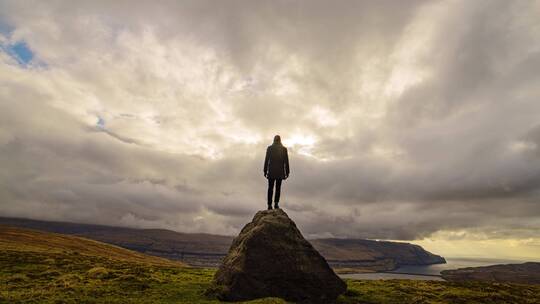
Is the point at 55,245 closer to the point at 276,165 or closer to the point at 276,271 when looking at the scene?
the point at 276,165

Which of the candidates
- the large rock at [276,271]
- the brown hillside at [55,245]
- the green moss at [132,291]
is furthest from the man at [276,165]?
the brown hillside at [55,245]

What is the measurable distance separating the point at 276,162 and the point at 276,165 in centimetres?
28

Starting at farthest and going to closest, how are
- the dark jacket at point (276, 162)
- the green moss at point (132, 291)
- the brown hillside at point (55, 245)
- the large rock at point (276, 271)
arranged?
the brown hillside at point (55, 245)
the dark jacket at point (276, 162)
the large rock at point (276, 271)
the green moss at point (132, 291)

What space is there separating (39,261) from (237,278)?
35.3 meters

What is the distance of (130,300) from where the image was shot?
78.5 ft

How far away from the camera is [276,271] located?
25750 mm

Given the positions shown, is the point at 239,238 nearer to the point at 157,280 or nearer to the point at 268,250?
the point at 268,250

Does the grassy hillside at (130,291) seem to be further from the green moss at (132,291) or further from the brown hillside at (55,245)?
the brown hillside at (55,245)

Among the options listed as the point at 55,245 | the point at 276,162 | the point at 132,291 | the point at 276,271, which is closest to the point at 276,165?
the point at 276,162

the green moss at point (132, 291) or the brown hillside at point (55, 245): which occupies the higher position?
the green moss at point (132, 291)

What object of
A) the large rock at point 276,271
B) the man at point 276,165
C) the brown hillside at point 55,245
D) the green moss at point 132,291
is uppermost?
the man at point 276,165

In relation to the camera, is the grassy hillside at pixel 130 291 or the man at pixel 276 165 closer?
the grassy hillside at pixel 130 291

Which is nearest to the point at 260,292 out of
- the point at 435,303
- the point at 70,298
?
the point at 70,298

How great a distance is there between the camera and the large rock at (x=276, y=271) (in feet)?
81.9
